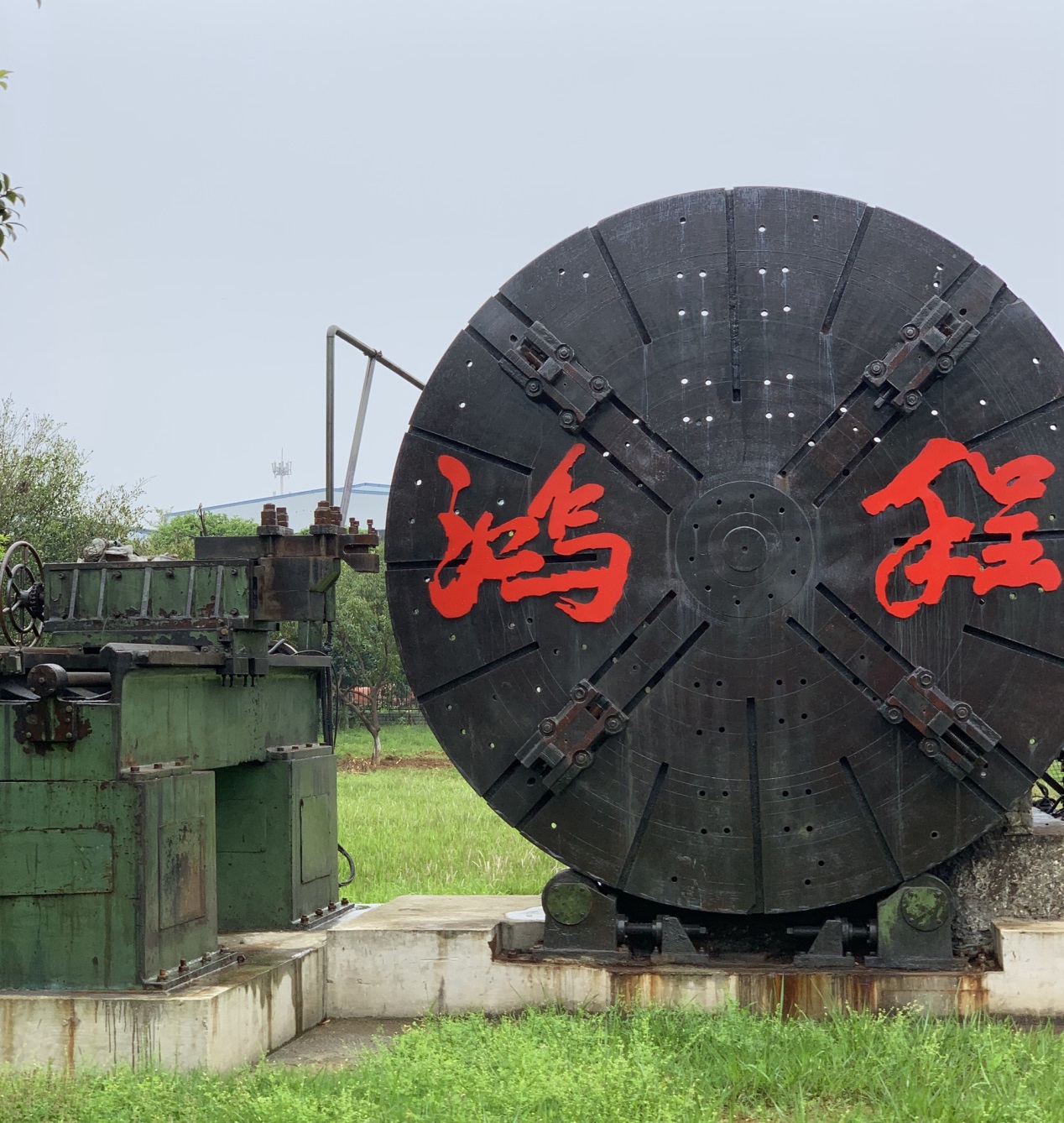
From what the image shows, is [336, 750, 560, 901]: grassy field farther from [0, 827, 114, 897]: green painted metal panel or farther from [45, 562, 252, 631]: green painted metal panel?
[0, 827, 114, 897]: green painted metal panel

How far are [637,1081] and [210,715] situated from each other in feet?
9.89

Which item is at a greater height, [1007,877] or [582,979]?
[1007,877]

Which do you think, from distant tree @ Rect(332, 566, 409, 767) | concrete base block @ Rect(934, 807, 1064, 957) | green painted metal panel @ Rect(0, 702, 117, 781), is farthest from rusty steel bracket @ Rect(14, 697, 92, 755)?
distant tree @ Rect(332, 566, 409, 767)

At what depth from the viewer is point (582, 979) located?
6.50 metres

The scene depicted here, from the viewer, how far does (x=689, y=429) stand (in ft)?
21.7

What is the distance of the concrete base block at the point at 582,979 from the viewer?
6.27m

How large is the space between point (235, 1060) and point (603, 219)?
4075 mm

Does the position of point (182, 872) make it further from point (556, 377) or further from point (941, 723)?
point (941, 723)

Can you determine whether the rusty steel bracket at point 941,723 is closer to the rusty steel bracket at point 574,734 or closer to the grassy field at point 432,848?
the rusty steel bracket at point 574,734

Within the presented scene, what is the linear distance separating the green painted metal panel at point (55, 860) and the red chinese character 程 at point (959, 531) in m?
3.55

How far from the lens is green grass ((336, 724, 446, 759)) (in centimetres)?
3519

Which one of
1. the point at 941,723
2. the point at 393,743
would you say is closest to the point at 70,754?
the point at 941,723

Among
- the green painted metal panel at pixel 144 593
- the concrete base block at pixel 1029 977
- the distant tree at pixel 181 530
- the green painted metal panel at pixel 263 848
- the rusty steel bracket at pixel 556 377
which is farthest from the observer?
the distant tree at pixel 181 530

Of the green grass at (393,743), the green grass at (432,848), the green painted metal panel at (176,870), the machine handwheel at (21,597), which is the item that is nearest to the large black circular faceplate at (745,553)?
the green painted metal panel at (176,870)
